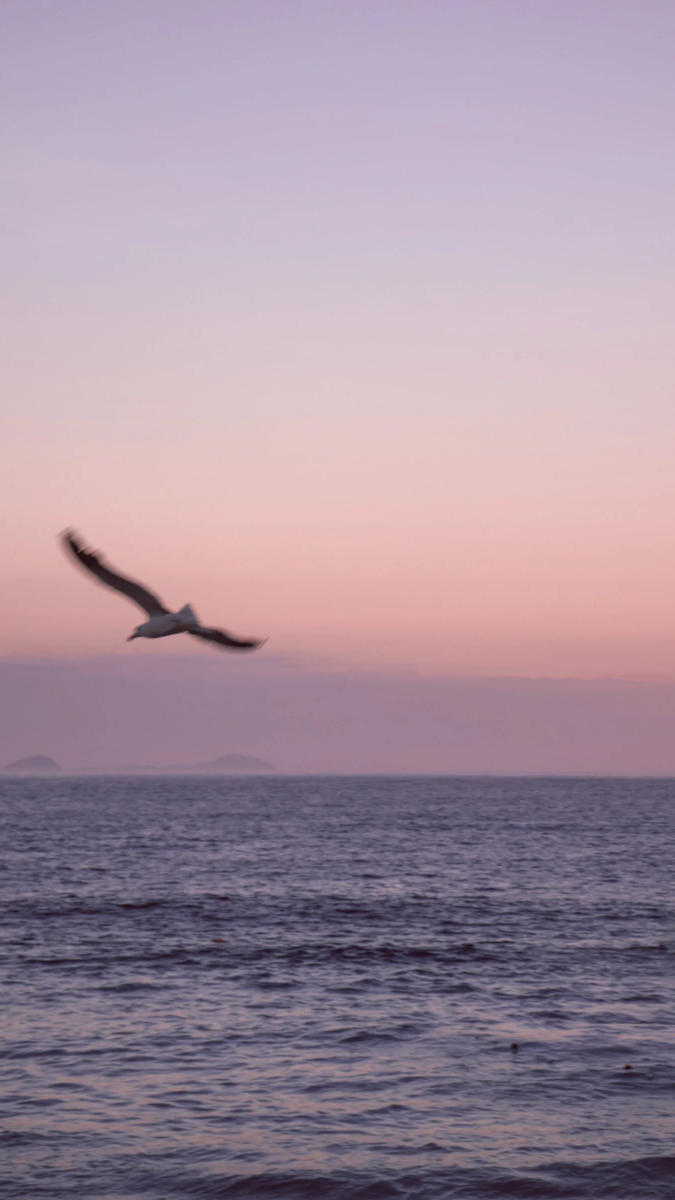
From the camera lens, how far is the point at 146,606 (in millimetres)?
13422

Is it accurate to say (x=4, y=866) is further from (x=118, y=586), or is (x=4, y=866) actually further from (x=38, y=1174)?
(x=118, y=586)

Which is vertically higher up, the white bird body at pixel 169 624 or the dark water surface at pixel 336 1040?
the white bird body at pixel 169 624

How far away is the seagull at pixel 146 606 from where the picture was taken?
1242cm

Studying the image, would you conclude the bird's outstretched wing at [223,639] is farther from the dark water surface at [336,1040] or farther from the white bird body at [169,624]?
the dark water surface at [336,1040]

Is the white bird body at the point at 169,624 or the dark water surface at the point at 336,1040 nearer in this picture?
the white bird body at the point at 169,624

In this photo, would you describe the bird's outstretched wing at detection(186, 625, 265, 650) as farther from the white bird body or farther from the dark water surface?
the dark water surface

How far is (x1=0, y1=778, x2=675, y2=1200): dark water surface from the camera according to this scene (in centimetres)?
2041

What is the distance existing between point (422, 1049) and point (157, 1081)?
20.8ft

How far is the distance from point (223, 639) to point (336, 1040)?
63.5 feet

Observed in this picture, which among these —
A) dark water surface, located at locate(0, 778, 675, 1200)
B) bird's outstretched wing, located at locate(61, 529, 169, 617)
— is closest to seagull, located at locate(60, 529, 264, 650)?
bird's outstretched wing, located at locate(61, 529, 169, 617)

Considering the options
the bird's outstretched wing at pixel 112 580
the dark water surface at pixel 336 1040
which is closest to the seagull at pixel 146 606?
the bird's outstretched wing at pixel 112 580

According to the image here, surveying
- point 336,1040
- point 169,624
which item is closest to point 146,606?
point 169,624

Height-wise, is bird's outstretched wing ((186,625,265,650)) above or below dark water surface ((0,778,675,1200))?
above

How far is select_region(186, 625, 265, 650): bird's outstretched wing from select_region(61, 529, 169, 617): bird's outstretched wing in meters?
0.97
